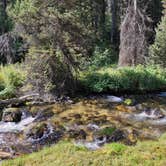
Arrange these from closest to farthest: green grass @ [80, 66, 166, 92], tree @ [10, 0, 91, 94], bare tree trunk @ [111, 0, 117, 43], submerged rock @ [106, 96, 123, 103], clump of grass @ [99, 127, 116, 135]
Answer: clump of grass @ [99, 127, 116, 135]
tree @ [10, 0, 91, 94]
submerged rock @ [106, 96, 123, 103]
green grass @ [80, 66, 166, 92]
bare tree trunk @ [111, 0, 117, 43]

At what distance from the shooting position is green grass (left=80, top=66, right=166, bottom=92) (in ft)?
62.9

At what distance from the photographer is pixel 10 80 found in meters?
18.7

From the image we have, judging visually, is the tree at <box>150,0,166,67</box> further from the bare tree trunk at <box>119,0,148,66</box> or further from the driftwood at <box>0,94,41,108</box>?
the driftwood at <box>0,94,41,108</box>

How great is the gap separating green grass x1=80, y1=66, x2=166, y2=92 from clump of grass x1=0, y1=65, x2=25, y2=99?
3326 mm

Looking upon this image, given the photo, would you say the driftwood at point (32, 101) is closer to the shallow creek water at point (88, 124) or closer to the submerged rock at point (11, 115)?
the shallow creek water at point (88, 124)

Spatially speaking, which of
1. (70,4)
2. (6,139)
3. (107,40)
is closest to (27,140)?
(6,139)

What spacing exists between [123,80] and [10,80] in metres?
6.08

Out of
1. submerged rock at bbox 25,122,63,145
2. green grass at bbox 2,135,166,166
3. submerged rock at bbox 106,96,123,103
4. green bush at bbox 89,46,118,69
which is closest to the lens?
green grass at bbox 2,135,166,166

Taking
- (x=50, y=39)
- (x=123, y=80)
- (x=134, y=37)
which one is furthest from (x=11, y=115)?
(x=134, y=37)

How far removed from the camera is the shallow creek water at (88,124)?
12164 mm

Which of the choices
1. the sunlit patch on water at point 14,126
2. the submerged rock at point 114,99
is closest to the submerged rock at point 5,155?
the sunlit patch on water at point 14,126

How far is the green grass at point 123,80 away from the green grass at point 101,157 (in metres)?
9.52

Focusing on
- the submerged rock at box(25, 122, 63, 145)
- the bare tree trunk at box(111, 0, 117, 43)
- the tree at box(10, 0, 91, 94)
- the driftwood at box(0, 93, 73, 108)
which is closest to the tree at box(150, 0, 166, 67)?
→ the tree at box(10, 0, 91, 94)

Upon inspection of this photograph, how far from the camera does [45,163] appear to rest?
8.88 meters
